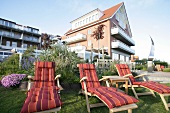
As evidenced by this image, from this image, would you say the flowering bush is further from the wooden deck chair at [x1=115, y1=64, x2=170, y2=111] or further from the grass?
the wooden deck chair at [x1=115, y1=64, x2=170, y2=111]

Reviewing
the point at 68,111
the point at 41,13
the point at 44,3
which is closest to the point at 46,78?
the point at 68,111

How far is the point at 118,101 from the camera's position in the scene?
220cm

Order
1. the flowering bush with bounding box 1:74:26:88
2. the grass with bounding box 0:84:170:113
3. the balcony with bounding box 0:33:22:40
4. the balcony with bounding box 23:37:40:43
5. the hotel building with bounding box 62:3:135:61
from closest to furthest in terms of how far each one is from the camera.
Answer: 1. the grass with bounding box 0:84:170:113
2. the flowering bush with bounding box 1:74:26:88
3. the hotel building with bounding box 62:3:135:61
4. the balcony with bounding box 0:33:22:40
5. the balcony with bounding box 23:37:40:43

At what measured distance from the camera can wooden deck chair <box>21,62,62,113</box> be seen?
1818 mm

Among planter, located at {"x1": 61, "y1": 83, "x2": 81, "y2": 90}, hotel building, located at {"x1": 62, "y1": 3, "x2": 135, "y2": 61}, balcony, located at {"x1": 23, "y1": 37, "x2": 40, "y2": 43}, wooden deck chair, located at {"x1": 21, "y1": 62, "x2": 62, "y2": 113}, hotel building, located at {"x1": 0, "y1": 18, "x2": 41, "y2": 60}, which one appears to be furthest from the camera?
balcony, located at {"x1": 23, "y1": 37, "x2": 40, "y2": 43}

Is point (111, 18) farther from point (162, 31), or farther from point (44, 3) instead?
point (44, 3)

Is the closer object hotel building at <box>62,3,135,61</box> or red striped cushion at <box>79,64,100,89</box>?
red striped cushion at <box>79,64,100,89</box>

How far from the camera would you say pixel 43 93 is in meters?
2.44

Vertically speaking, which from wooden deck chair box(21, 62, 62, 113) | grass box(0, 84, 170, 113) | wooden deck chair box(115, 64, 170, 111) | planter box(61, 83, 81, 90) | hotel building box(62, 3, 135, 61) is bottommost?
grass box(0, 84, 170, 113)

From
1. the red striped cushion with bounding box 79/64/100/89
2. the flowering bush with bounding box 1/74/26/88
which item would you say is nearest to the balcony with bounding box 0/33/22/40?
the flowering bush with bounding box 1/74/26/88

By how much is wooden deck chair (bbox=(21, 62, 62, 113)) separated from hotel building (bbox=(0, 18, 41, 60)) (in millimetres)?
27304

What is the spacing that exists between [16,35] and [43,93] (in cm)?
3368

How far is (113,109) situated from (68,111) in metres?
1.18

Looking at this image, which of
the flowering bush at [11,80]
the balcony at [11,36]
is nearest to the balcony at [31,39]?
the balcony at [11,36]
